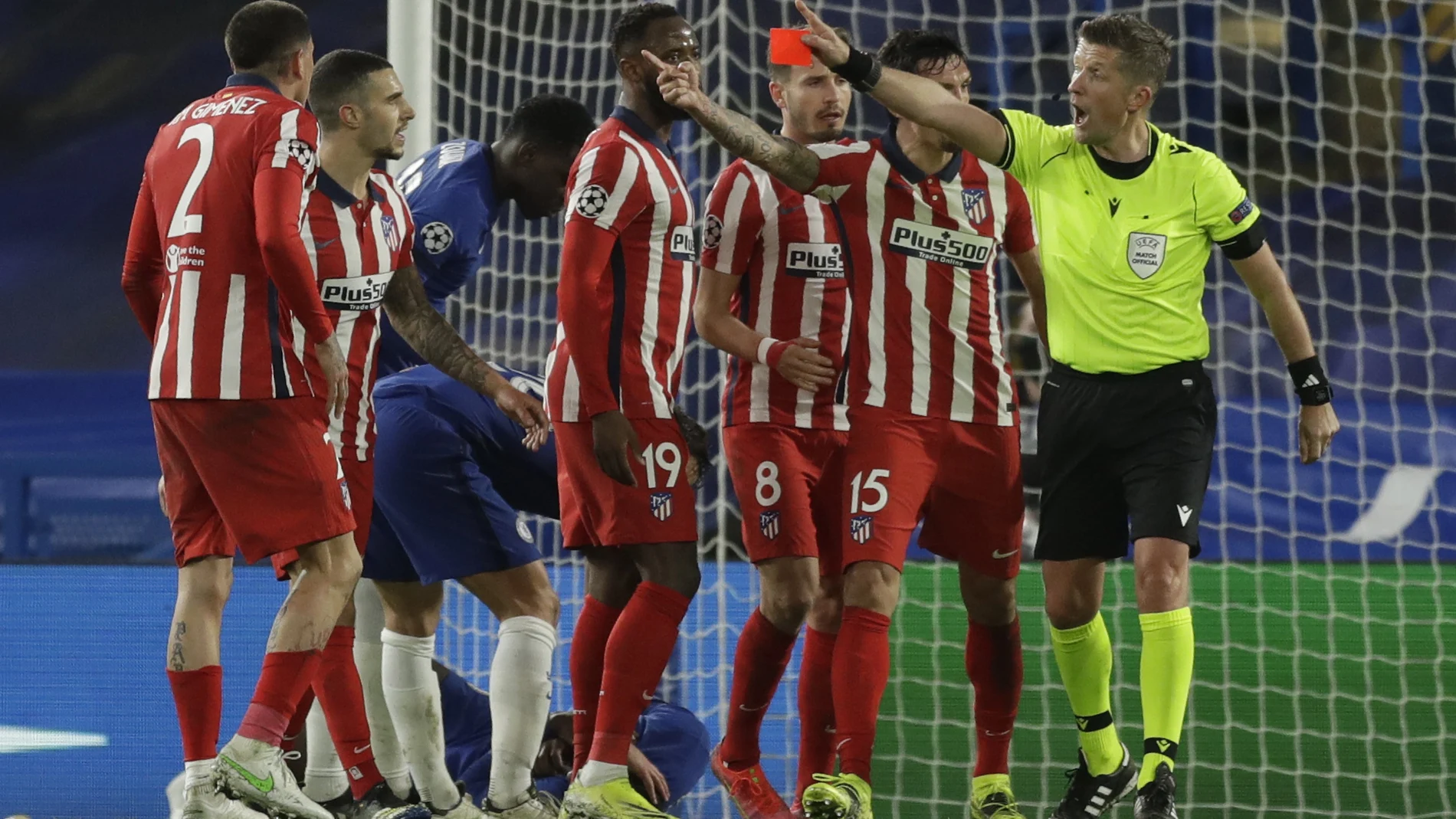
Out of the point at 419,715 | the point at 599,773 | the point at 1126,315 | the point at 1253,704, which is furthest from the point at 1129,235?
the point at 1253,704

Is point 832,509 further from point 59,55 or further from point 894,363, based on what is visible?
point 59,55

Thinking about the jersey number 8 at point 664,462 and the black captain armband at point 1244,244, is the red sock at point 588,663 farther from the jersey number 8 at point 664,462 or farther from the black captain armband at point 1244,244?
the black captain armband at point 1244,244

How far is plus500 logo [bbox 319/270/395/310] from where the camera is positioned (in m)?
3.88

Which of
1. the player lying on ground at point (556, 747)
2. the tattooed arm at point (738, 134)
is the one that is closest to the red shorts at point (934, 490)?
the tattooed arm at point (738, 134)

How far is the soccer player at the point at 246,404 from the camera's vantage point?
11.2 feet

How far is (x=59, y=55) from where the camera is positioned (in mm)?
12359

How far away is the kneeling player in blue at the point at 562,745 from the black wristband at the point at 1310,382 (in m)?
1.80

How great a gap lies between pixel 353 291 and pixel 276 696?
3.34 ft

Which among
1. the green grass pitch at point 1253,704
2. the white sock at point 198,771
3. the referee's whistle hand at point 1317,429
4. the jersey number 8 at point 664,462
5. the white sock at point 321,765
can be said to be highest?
the referee's whistle hand at point 1317,429

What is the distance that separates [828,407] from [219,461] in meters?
1.55

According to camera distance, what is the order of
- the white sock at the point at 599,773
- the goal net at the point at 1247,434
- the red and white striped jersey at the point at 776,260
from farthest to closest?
the goal net at the point at 1247,434, the red and white striped jersey at the point at 776,260, the white sock at the point at 599,773

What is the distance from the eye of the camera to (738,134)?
3814mm

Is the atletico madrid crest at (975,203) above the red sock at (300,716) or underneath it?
above

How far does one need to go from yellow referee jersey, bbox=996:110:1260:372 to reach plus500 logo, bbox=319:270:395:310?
61.4 inches
